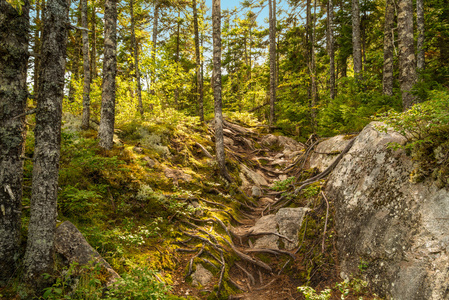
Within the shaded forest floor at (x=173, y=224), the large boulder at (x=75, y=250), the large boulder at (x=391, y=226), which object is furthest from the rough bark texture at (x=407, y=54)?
the large boulder at (x=75, y=250)

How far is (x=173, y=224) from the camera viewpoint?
623 centimetres

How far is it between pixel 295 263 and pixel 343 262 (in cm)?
126

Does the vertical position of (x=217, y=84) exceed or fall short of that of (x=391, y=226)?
it exceeds it

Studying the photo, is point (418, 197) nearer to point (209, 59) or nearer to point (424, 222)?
point (424, 222)

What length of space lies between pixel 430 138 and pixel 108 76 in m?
7.91

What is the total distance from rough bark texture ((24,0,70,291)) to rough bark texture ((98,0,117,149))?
3.91m

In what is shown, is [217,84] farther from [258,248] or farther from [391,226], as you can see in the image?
[391,226]

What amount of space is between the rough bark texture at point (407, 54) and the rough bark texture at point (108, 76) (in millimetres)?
8628

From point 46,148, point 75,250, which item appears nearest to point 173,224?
point 75,250

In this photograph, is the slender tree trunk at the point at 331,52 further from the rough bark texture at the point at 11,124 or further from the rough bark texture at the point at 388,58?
the rough bark texture at the point at 11,124

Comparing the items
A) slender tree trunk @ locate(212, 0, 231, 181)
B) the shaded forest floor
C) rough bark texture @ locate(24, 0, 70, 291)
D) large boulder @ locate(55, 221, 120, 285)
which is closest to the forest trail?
the shaded forest floor

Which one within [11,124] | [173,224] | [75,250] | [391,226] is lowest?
[173,224]

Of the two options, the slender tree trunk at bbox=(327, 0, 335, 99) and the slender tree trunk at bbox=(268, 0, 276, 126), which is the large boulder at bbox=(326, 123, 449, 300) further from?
the slender tree trunk at bbox=(268, 0, 276, 126)

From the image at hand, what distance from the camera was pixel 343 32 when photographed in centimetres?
1669
